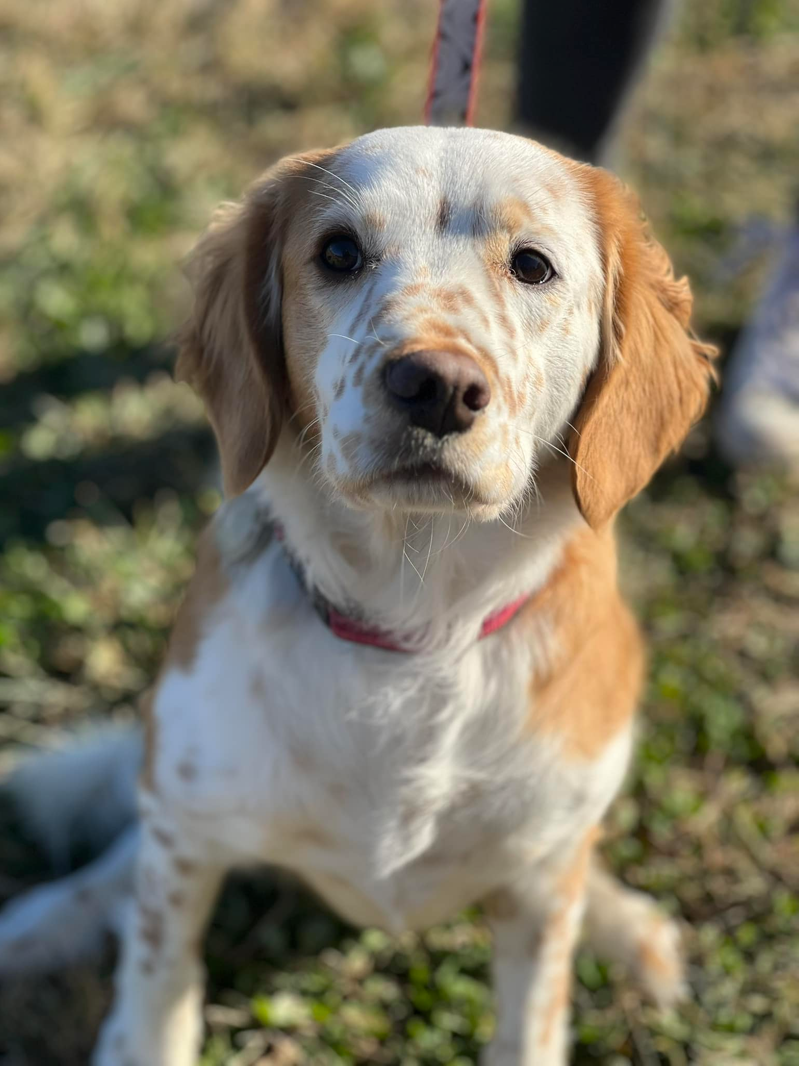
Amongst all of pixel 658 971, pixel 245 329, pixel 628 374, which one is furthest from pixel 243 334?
pixel 658 971

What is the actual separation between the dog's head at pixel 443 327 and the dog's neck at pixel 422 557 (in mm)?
77

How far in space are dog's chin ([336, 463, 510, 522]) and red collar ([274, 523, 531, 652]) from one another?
31cm

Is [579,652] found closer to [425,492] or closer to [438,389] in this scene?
[425,492]

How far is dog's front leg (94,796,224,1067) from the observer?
2.22 meters

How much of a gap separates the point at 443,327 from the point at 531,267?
28 centimetres

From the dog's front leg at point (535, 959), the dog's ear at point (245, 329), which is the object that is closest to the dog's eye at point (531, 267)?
the dog's ear at point (245, 329)

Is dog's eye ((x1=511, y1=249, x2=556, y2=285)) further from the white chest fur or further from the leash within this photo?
the white chest fur

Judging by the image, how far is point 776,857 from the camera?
2820 mm

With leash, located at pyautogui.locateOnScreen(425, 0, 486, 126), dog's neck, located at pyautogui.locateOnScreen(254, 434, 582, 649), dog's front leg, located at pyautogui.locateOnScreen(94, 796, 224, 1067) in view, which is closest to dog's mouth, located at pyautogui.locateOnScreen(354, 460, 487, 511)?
dog's neck, located at pyautogui.locateOnScreen(254, 434, 582, 649)

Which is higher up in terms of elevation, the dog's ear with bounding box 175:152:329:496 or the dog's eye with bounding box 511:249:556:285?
the dog's eye with bounding box 511:249:556:285

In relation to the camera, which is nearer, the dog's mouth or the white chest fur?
the dog's mouth

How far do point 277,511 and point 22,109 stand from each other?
345 cm

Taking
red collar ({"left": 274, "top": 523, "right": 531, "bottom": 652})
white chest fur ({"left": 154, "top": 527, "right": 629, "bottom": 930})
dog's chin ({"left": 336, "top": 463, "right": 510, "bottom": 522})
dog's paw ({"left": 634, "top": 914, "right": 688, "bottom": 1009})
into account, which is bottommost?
dog's paw ({"left": 634, "top": 914, "right": 688, "bottom": 1009})

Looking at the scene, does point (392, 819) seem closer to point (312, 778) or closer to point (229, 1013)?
point (312, 778)
